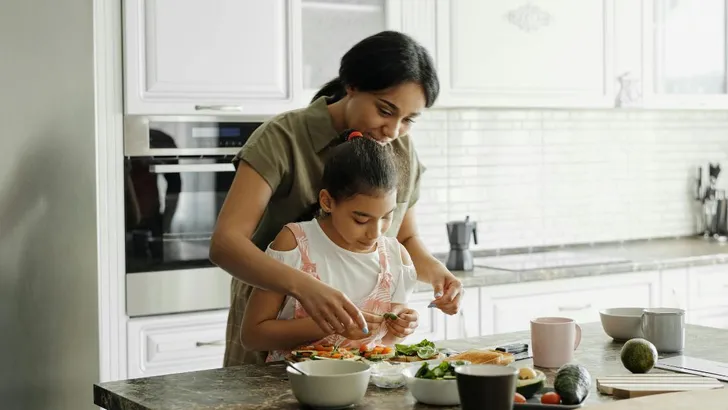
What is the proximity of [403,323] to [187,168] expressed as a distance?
175 cm

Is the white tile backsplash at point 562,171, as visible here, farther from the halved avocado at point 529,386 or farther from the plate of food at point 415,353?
the halved avocado at point 529,386

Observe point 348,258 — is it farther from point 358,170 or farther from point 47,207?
point 47,207

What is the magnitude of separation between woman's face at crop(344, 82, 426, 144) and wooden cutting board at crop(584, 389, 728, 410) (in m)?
0.83

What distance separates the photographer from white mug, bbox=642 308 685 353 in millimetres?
2205

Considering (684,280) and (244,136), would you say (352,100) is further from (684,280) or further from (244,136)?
(684,280)

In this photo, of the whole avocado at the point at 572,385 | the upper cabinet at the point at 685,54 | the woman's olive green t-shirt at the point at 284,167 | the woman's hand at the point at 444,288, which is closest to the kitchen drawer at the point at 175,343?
the woman's olive green t-shirt at the point at 284,167

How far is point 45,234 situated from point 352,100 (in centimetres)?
129

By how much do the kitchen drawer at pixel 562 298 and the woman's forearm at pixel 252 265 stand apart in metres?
1.90

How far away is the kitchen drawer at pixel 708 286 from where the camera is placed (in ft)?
14.8

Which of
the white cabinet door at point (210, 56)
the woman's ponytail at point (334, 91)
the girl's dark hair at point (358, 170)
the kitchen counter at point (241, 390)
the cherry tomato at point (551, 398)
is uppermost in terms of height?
the white cabinet door at point (210, 56)

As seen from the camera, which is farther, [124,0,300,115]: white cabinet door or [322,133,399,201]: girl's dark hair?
[124,0,300,115]: white cabinet door

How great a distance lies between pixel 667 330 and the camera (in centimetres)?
221

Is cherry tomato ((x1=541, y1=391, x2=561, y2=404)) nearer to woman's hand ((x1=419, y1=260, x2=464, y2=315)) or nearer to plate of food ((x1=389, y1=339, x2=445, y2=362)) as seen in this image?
plate of food ((x1=389, y1=339, x2=445, y2=362))

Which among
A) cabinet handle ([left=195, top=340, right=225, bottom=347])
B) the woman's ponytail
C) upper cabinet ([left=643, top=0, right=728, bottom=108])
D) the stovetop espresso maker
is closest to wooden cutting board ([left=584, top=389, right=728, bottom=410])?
the woman's ponytail
